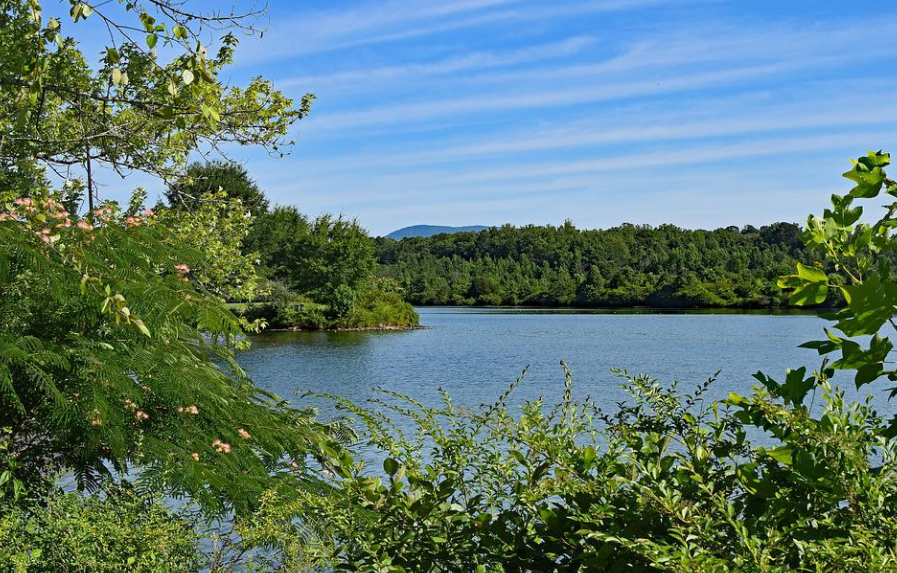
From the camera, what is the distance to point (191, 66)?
3455 mm

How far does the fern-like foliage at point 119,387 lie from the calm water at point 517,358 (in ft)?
26.7

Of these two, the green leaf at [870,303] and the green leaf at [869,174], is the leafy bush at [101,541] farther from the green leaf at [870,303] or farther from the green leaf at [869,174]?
the green leaf at [869,174]

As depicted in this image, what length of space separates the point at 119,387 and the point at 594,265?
97441mm

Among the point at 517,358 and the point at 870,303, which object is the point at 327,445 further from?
the point at 517,358

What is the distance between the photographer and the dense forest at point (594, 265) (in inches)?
3418

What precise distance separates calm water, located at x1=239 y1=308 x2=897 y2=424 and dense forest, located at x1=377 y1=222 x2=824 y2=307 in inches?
1404

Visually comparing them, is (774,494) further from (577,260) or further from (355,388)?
(577,260)

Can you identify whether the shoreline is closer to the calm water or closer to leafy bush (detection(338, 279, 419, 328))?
leafy bush (detection(338, 279, 419, 328))

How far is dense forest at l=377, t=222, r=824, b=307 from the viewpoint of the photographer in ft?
285

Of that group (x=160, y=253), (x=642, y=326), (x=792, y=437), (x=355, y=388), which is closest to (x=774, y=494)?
(x=792, y=437)

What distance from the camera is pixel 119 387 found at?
4340 millimetres

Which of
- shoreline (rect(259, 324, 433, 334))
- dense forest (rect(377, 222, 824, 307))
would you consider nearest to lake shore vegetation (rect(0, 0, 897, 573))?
shoreline (rect(259, 324, 433, 334))

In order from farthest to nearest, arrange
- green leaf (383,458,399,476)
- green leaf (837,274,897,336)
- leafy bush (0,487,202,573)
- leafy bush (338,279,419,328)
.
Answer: leafy bush (338,279,419,328), leafy bush (0,487,202,573), green leaf (383,458,399,476), green leaf (837,274,897,336)

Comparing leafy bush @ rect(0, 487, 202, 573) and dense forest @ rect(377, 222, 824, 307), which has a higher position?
dense forest @ rect(377, 222, 824, 307)
